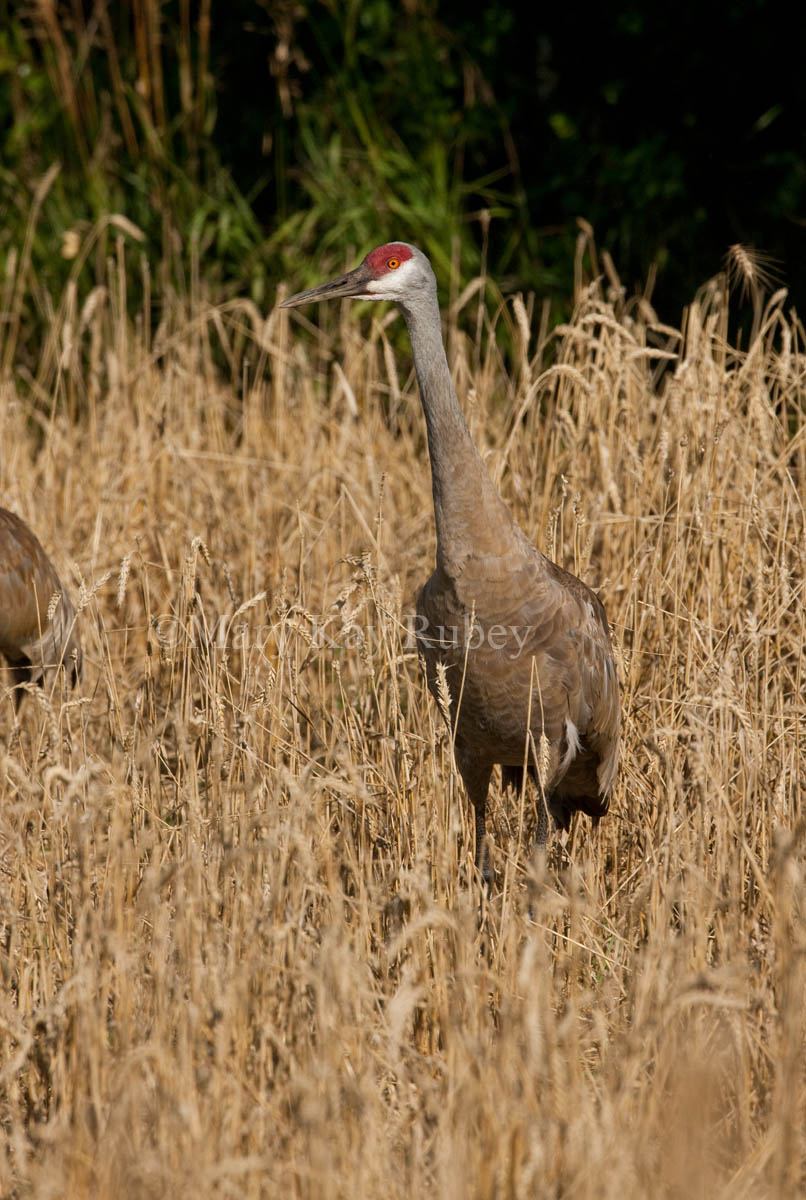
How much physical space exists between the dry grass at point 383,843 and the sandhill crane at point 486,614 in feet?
0.50

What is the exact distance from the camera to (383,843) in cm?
364

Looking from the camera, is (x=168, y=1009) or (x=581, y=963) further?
(x=581, y=963)

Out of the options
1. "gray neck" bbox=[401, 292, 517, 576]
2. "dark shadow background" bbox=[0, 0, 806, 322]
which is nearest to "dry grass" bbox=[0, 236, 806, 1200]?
"gray neck" bbox=[401, 292, 517, 576]

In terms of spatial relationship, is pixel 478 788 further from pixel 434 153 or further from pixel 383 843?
pixel 434 153

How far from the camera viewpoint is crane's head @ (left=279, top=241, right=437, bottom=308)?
3.65 meters

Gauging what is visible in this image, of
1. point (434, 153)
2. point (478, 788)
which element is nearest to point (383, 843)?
point (478, 788)

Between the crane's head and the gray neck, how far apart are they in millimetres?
143

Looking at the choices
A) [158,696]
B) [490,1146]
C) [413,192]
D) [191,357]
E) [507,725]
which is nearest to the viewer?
[490,1146]

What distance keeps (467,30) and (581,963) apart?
5.76m

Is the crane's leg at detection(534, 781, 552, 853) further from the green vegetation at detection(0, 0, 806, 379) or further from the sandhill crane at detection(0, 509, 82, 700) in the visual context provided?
the green vegetation at detection(0, 0, 806, 379)

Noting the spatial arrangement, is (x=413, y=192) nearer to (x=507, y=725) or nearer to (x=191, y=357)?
(x=191, y=357)

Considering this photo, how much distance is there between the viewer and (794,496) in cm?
450

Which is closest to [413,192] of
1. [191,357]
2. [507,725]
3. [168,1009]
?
[191,357]

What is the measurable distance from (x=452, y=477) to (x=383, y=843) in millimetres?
964
